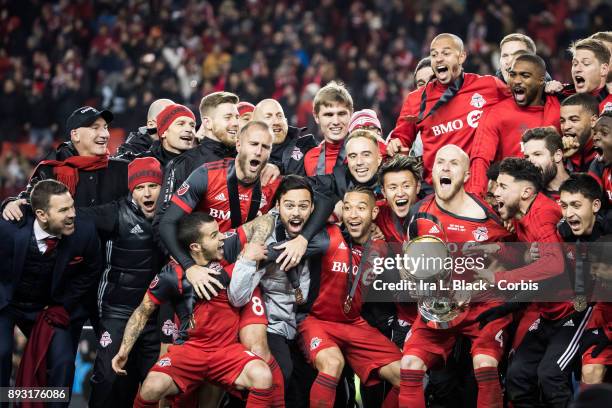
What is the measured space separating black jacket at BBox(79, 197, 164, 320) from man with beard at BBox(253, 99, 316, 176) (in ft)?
3.90

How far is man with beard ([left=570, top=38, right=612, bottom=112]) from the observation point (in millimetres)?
7336

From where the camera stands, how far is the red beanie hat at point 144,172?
7.47 m

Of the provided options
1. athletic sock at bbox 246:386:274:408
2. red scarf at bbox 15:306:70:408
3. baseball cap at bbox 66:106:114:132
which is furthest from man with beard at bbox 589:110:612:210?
red scarf at bbox 15:306:70:408

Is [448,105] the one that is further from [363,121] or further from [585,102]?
[585,102]

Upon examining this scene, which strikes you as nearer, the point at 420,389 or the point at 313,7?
the point at 420,389

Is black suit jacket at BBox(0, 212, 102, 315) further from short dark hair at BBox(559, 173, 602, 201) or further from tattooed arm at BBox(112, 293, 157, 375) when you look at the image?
short dark hair at BBox(559, 173, 602, 201)

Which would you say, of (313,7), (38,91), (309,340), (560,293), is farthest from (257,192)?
(313,7)

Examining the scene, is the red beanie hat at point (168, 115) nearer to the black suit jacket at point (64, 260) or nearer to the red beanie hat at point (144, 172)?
the red beanie hat at point (144, 172)

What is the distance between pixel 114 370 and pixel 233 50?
1094 centimetres

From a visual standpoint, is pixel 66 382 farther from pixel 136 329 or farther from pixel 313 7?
pixel 313 7

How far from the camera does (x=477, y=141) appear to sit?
7.54m

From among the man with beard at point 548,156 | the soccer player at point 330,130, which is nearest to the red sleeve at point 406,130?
the soccer player at point 330,130

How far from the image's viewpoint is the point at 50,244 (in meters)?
7.25

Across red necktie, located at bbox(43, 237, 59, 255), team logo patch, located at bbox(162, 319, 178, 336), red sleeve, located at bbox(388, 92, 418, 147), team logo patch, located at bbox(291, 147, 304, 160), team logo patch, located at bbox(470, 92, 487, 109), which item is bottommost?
team logo patch, located at bbox(162, 319, 178, 336)
